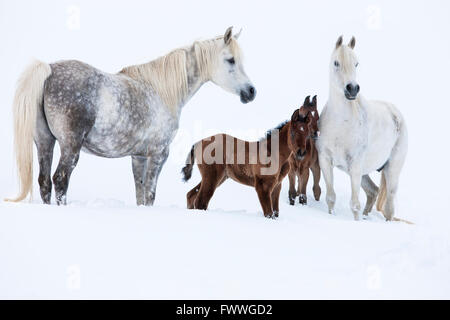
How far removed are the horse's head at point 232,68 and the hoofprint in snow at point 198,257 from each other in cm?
114

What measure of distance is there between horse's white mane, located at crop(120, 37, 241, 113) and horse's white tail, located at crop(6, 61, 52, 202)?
33.9 inches

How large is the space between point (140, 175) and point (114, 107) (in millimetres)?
856

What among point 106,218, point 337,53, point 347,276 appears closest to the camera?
point 347,276

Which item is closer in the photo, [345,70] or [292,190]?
[345,70]

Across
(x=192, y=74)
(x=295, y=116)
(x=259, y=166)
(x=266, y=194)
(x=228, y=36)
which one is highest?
(x=228, y=36)

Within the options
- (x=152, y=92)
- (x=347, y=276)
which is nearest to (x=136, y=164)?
(x=152, y=92)

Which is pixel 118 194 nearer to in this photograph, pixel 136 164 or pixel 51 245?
pixel 136 164

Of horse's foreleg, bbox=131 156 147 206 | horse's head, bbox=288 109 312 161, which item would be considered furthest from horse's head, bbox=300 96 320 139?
horse's foreleg, bbox=131 156 147 206

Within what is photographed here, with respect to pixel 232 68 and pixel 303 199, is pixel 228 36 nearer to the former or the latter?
pixel 232 68

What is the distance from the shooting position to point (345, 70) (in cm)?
440

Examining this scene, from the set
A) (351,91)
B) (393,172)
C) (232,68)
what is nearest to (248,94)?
(232,68)

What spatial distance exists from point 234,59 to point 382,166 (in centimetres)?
220

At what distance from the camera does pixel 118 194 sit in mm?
5738

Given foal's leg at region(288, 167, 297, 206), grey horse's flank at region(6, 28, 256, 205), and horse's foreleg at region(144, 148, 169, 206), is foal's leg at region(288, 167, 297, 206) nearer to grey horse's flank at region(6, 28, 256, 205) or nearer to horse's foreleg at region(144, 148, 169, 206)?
grey horse's flank at region(6, 28, 256, 205)
